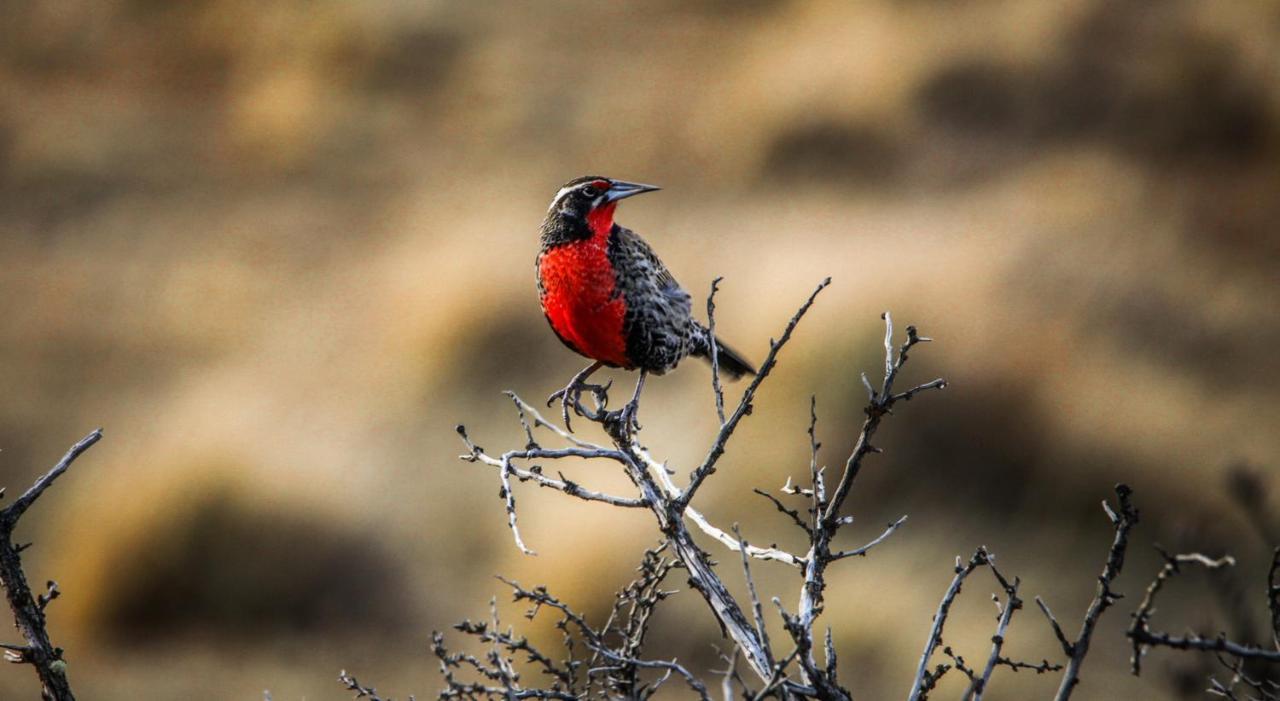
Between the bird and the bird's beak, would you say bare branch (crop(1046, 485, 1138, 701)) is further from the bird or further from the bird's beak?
the bird's beak

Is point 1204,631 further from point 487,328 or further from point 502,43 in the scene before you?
point 502,43

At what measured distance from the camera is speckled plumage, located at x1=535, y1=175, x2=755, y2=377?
3.83m

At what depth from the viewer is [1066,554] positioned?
810 cm

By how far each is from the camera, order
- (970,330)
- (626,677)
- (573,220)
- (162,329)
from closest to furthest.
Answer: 1. (626,677)
2. (573,220)
3. (970,330)
4. (162,329)

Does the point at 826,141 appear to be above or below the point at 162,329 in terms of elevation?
above

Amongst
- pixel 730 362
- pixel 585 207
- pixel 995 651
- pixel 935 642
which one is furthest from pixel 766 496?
pixel 730 362

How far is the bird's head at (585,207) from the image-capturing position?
3.92 m

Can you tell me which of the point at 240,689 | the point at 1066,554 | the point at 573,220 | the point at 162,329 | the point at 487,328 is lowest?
the point at 573,220

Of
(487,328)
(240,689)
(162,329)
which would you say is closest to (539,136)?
(487,328)

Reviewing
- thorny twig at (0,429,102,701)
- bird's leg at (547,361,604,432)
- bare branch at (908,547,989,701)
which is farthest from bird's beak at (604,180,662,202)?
thorny twig at (0,429,102,701)

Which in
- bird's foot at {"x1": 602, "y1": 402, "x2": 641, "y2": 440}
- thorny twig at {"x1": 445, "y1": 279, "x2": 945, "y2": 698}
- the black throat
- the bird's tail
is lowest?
thorny twig at {"x1": 445, "y1": 279, "x2": 945, "y2": 698}

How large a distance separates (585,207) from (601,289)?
30cm

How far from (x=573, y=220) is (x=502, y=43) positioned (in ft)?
32.5

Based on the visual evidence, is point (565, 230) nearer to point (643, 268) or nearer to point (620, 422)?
point (643, 268)
